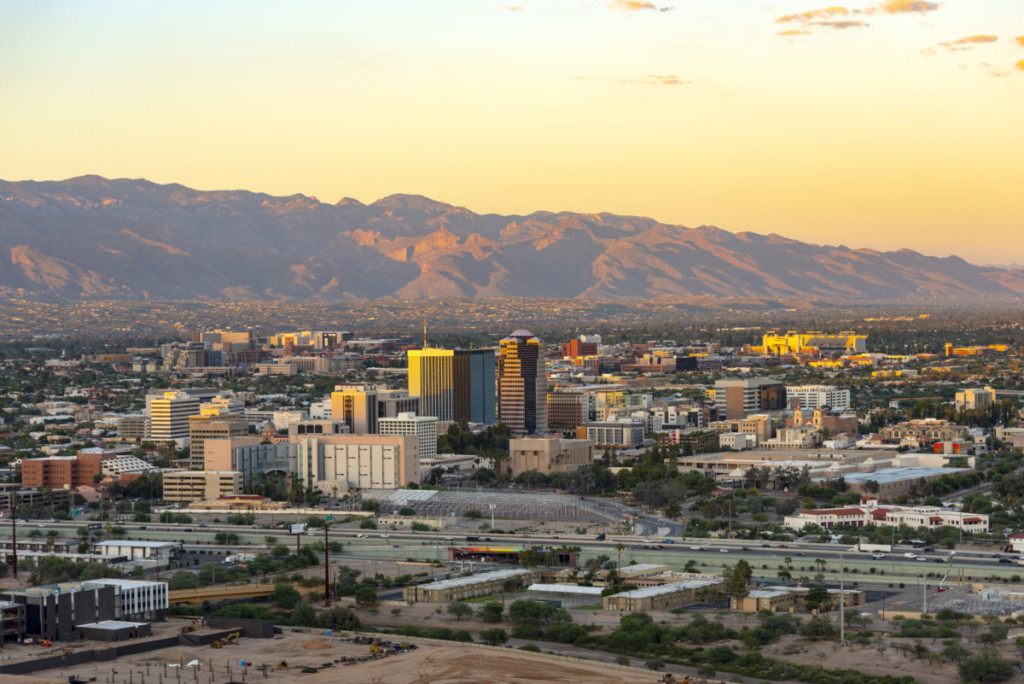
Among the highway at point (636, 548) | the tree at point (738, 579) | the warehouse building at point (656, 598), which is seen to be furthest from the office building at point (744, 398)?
the warehouse building at point (656, 598)

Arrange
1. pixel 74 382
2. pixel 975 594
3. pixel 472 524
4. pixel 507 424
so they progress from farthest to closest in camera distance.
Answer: pixel 74 382 < pixel 507 424 < pixel 472 524 < pixel 975 594

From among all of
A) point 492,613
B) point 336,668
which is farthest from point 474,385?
point 336,668

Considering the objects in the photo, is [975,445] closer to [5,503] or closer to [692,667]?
[5,503]

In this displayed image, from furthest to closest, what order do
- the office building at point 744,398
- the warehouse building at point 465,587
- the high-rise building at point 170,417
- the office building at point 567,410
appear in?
the office building at point 744,398, the office building at point 567,410, the high-rise building at point 170,417, the warehouse building at point 465,587

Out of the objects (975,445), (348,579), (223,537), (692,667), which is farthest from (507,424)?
(692,667)

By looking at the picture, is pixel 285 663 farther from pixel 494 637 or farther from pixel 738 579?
pixel 738 579

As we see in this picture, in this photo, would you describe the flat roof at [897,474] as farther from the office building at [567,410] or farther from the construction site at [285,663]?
the construction site at [285,663]
